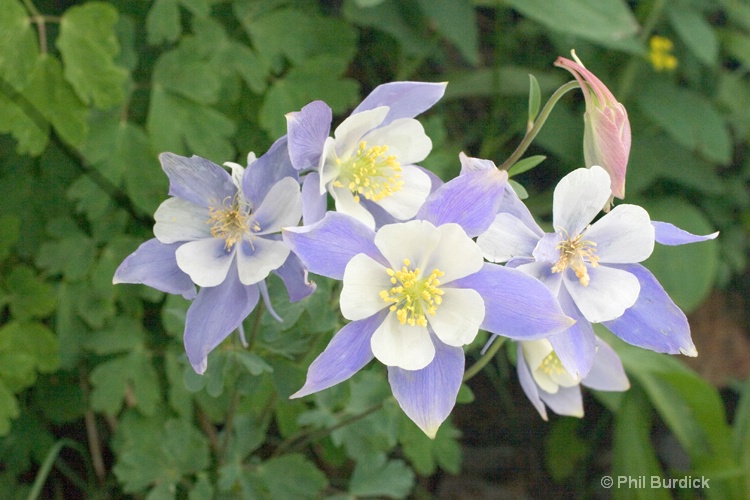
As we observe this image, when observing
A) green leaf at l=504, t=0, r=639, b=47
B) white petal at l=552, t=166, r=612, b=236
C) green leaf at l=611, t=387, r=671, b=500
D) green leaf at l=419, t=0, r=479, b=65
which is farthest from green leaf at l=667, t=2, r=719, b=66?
white petal at l=552, t=166, r=612, b=236

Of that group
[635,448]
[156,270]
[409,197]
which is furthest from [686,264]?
[156,270]

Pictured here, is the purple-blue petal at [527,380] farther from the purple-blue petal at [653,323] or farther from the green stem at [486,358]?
the purple-blue petal at [653,323]

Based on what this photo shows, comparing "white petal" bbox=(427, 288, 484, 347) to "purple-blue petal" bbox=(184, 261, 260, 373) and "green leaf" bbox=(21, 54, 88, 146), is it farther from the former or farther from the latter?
"green leaf" bbox=(21, 54, 88, 146)

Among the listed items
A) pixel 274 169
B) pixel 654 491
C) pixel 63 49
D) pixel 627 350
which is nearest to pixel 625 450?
pixel 654 491

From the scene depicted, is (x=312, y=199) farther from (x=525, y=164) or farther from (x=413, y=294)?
(x=525, y=164)

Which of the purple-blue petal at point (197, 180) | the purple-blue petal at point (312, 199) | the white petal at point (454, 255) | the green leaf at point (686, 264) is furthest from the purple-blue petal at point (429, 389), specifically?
the green leaf at point (686, 264)

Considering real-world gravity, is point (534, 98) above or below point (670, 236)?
above

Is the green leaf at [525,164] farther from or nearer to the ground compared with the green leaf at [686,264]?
farther from the ground
